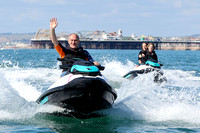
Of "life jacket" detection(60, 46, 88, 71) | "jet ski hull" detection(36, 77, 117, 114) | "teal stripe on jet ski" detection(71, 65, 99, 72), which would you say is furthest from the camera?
"life jacket" detection(60, 46, 88, 71)

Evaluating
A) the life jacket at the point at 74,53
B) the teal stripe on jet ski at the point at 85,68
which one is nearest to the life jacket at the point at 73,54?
the life jacket at the point at 74,53

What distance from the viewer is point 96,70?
21.1 feet

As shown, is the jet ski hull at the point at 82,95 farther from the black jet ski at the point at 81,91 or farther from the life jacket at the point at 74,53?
the life jacket at the point at 74,53

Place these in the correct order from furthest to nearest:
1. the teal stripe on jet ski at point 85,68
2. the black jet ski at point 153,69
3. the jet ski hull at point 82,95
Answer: the black jet ski at point 153,69
the teal stripe on jet ski at point 85,68
the jet ski hull at point 82,95

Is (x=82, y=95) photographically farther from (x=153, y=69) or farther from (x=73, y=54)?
(x=153, y=69)

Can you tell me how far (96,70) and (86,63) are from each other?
0.22 meters

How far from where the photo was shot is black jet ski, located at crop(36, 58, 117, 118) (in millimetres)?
6168

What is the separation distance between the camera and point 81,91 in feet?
20.2

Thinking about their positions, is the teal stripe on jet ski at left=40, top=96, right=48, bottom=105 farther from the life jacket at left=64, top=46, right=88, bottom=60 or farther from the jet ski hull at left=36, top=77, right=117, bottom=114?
the life jacket at left=64, top=46, right=88, bottom=60

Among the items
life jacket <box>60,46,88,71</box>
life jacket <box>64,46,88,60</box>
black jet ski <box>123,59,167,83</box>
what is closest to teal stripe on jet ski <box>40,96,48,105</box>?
life jacket <box>60,46,88,71</box>

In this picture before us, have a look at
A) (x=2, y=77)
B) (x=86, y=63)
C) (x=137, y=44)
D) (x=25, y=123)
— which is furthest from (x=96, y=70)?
(x=137, y=44)

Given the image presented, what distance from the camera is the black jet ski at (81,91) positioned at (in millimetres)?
6168

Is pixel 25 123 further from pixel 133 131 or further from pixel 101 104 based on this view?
pixel 133 131

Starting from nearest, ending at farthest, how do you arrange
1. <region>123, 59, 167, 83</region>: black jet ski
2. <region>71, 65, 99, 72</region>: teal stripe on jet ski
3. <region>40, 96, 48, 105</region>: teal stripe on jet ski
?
<region>71, 65, 99, 72</region>: teal stripe on jet ski
<region>40, 96, 48, 105</region>: teal stripe on jet ski
<region>123, 59, 167, 83</region>: black jet ski
